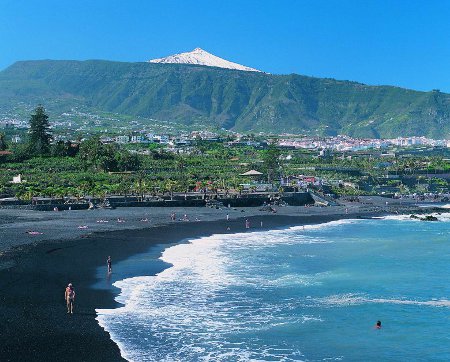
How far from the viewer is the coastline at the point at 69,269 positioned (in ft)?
60.7

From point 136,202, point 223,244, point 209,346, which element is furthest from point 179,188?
point 209,346

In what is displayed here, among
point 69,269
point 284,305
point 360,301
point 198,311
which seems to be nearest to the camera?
point 198,311

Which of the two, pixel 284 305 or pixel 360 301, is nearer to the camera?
pixel 284 305

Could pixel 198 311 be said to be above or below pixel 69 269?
below

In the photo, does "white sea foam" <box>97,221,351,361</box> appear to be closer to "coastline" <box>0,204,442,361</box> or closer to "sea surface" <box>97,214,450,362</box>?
"sea surface" <box>97,214,450,362</box>

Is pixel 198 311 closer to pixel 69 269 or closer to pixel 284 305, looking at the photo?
pixel 284 305

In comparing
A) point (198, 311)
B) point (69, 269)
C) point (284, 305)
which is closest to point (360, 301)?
point (284, 305)

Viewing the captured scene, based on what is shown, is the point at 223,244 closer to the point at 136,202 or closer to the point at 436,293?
the point at 436,293

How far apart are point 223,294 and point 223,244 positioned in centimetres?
1705

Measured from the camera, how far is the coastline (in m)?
18.5

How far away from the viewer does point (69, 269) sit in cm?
3017

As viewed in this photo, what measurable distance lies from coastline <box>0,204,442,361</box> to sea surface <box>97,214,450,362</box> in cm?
106

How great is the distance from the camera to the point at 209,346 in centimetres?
1967

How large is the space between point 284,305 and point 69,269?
1067 cm
